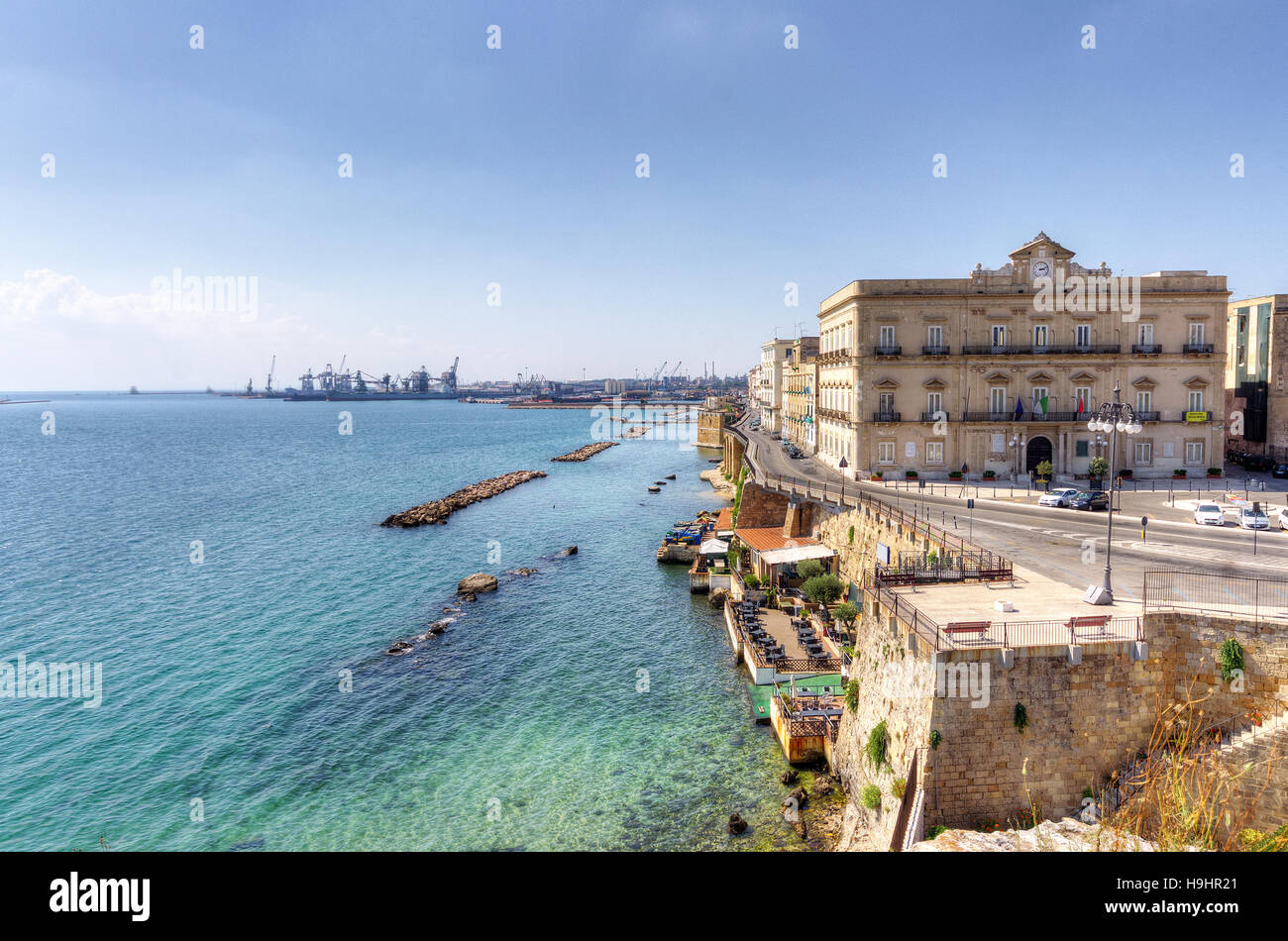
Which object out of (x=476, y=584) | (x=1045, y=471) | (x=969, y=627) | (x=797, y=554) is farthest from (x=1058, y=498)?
(x=476, y=584)

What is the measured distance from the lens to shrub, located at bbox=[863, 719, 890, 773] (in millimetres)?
19448

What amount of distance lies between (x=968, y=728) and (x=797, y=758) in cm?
795

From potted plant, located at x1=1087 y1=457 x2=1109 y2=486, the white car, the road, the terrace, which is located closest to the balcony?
potted plant, located at x1=1087 y1=457 x2=1109 y2=486

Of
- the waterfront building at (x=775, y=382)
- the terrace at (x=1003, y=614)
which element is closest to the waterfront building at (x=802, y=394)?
the waterfront building at (x=775, y=382)

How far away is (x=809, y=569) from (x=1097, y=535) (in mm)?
12703

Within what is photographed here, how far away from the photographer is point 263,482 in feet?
306

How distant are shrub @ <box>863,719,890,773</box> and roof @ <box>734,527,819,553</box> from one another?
19795 mm

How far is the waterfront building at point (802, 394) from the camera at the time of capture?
6894cm

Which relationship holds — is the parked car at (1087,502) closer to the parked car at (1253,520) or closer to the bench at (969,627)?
the parked car at (1253,520)

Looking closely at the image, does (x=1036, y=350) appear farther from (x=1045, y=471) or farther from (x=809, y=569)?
(x=809, y=569)

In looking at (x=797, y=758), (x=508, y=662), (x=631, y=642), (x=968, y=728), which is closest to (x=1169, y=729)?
(x=968, y=728)

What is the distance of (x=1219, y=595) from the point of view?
64.1 feet
